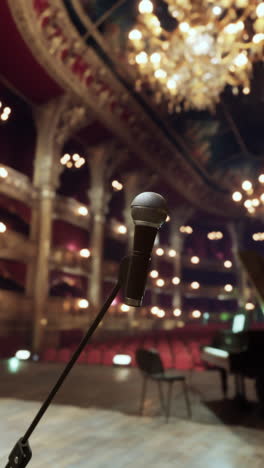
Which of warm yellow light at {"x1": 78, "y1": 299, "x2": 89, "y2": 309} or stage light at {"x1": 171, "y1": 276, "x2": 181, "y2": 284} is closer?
warm yellow light at {"x1": 78, "y1": 299, "x2": 89, "y2": 309}

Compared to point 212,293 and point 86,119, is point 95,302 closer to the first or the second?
point 86,119

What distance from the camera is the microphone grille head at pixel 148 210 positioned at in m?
1.00

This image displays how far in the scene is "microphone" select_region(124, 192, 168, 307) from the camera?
39.5 inches

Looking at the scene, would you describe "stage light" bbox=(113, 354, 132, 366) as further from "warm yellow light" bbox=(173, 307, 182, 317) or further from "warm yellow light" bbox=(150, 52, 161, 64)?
"warm yellow light" bbox=(173, 307, 182, 317)

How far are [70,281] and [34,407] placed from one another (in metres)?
11.0

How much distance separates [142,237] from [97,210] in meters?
13.9

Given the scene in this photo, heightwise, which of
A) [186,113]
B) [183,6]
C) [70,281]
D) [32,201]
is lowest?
[70,281]

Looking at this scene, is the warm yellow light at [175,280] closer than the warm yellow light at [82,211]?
No

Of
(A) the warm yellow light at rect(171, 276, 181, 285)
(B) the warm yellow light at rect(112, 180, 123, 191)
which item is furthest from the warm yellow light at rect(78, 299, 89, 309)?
(A) the warm yellow light at rect(171, 276, 181, 285)

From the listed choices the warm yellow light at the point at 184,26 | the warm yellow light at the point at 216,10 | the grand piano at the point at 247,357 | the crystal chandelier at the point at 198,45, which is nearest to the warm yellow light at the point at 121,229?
the crystal chandelier at the point at 198,45

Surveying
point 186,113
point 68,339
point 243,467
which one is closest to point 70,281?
point 68,339

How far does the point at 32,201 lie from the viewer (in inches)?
459

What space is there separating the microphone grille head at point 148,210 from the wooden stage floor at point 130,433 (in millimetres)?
2087

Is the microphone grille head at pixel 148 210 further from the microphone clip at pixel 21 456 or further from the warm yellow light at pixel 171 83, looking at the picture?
the warm yellow light at pixel 171 83
